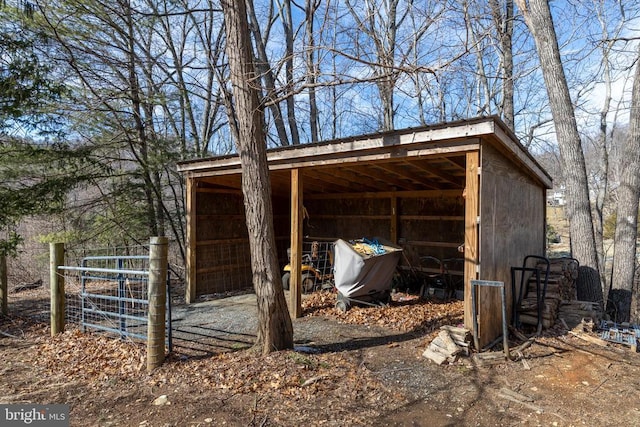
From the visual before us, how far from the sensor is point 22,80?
545cm

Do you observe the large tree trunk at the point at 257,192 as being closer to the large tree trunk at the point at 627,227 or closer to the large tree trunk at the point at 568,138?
the large tree trunk at the point at 568,138

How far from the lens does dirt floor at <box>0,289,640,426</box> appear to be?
2699 mm

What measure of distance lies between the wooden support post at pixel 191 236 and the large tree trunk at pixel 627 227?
323 inches

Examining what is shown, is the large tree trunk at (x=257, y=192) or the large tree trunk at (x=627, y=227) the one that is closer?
the large tree trunk at (x=257, y=192)

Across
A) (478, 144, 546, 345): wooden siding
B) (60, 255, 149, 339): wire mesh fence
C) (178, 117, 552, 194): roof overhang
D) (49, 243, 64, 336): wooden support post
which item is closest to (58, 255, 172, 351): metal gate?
(60, 255, 149, 339): wire mesh fence

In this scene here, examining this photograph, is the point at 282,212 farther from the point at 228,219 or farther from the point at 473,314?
the point at 473,314

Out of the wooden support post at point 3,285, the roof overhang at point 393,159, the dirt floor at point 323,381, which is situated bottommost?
the dirt floor at point 323,381

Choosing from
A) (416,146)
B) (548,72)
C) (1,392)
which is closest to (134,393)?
(1,392)

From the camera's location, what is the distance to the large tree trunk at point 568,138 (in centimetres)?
678

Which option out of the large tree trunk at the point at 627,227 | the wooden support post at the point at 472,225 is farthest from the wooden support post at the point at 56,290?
the large tree trunk at the point at 627,227

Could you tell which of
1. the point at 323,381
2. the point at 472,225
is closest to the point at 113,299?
the point at 323,381

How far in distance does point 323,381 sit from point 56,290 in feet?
12.4

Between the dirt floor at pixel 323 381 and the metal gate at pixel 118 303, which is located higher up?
the metal gate at pixel 118 303

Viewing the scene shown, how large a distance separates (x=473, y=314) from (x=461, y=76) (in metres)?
11.1
